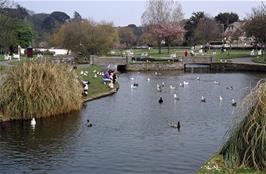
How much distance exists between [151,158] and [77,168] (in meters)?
3.14

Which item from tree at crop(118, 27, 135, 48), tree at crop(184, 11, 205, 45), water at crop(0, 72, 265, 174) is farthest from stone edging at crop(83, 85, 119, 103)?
tree at crop(118, 27, 135, 48)

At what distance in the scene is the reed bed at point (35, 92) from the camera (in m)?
28.8

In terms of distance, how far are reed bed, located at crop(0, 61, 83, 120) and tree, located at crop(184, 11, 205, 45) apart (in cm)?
10430

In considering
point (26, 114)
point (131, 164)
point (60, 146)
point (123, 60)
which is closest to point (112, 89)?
point (26, 114)

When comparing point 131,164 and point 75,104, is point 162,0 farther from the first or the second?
point 131,164

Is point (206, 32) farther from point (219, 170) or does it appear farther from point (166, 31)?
point (219, 170)

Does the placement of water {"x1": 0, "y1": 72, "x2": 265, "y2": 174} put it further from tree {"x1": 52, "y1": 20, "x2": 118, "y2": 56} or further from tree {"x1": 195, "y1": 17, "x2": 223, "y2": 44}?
tree {"x1": 195, "y1": 17, "x2": 223, "y2": 44}

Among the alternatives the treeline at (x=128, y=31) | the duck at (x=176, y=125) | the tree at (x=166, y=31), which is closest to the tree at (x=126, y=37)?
the treeline at (x=128, y=31)

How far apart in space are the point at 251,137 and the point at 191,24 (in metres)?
122

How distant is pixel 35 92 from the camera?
29.1m

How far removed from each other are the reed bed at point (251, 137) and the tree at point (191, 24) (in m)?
117

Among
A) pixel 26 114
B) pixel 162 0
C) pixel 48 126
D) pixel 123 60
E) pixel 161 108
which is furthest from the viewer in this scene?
pixel 162 0

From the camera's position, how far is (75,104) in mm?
31953

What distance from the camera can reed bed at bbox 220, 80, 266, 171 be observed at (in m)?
15.7
